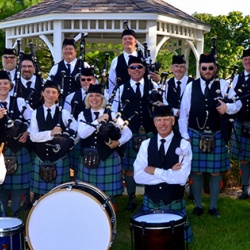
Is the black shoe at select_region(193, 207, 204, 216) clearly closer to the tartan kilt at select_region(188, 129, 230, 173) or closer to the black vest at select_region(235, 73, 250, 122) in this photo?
the tartan kilt at select_region(188, 129, 230, 173)

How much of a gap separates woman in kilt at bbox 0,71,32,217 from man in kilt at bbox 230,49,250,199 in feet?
7.36

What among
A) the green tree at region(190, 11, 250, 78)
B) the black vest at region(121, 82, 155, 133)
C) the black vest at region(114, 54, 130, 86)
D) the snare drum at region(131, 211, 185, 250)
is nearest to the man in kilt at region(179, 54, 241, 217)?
the black vest at region(121, 82, 155, 133)

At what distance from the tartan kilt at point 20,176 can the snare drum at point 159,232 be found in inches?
63.3

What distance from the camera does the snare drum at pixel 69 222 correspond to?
145 inches

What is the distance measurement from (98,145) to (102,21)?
4081 mm

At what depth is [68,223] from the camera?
12.2 feet

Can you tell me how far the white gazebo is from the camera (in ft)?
25.7

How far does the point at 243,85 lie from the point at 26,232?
2913mm

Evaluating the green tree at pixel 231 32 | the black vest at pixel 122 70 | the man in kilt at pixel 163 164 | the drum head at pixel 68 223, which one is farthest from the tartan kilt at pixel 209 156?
the green tree at pixel 231 32

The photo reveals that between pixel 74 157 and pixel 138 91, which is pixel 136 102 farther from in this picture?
pixel 74 157

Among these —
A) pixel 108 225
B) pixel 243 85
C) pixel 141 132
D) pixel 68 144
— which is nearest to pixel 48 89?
pixel 68 144

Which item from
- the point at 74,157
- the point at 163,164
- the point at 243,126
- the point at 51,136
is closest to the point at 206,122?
the point at 243,126

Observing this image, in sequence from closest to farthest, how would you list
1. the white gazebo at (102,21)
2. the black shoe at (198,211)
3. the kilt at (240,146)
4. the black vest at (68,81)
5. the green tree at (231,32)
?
1. the black shoe at (198,211)
2. the kilt at (240,146)
3. the black vest at (68,81)
4. the white gazebo at (102,21)
5. the green tree at (231,32)

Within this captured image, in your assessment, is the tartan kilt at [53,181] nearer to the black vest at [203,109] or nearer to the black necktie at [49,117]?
the black necktie at [49,117]
